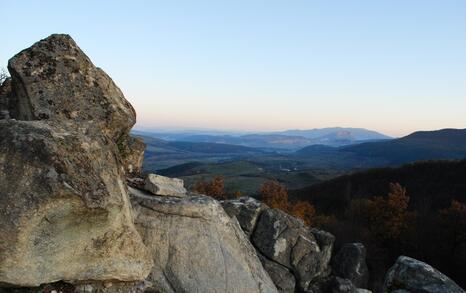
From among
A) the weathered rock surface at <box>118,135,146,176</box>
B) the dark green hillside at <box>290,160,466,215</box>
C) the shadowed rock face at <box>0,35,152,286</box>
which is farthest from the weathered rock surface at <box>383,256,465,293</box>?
the dark green hillside at <box>290,160,466,215</box>

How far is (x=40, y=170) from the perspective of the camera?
10406 millimetres

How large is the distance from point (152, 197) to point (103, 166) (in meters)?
5.11

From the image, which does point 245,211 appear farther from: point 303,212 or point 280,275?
point 303,212

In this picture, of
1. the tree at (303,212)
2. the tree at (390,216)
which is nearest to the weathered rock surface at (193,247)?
the tree at (390,216)

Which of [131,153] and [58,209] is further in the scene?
[131,153]

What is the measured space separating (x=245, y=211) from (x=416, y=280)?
933cm

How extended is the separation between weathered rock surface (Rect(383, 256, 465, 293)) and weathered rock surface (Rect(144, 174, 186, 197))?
37.8 ft

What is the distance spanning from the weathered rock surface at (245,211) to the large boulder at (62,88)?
9.63 m

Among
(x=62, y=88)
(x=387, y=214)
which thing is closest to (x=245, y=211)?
(x=62, y=88)

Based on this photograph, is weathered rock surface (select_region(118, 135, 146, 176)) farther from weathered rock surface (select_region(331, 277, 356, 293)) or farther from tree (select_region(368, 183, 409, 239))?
tree (select_region(368, 183, 409, 239))

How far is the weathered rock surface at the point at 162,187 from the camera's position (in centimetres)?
1736

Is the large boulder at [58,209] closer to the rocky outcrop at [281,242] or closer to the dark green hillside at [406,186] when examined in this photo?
the rocky outcrop at [281,242]

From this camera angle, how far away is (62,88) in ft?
A: 53.9

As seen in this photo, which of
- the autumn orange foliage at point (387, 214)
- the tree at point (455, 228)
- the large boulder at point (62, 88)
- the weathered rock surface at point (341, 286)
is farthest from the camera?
the autumn orange foliage at point (387, 214)
